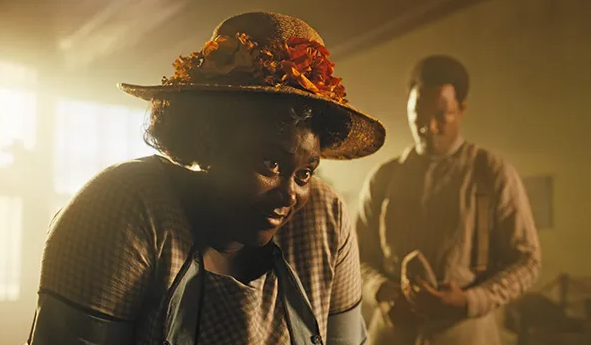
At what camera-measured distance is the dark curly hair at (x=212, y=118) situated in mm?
752

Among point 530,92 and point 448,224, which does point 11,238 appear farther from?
point 530,92

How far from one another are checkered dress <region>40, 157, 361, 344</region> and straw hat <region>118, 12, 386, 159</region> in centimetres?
14

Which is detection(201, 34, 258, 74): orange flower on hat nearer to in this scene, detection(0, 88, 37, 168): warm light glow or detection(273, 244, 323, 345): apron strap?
detection(273, 244, 323, 345): apron strap

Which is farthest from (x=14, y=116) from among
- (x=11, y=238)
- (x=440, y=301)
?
(x=440, y=301)

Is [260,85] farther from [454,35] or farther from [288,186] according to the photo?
[454,35]

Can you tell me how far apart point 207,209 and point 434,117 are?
893mm

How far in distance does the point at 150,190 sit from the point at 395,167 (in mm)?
938

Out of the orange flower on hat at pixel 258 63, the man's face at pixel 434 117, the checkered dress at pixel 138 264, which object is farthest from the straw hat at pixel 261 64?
the man's face at pixel 434 117

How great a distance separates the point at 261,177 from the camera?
751 millimetres

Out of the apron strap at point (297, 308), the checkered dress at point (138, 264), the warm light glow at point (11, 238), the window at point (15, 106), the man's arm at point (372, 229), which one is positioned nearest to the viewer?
the checkered dress at point (138, 264)

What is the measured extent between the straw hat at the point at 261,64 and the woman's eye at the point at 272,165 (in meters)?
A: 0.10

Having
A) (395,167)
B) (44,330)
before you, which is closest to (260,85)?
(44,330)

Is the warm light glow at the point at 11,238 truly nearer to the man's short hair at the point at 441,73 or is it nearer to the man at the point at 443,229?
the man at the point at 443,229

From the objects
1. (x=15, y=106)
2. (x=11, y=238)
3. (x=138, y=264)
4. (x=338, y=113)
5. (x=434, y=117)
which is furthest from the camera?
(x=11, y=238)
